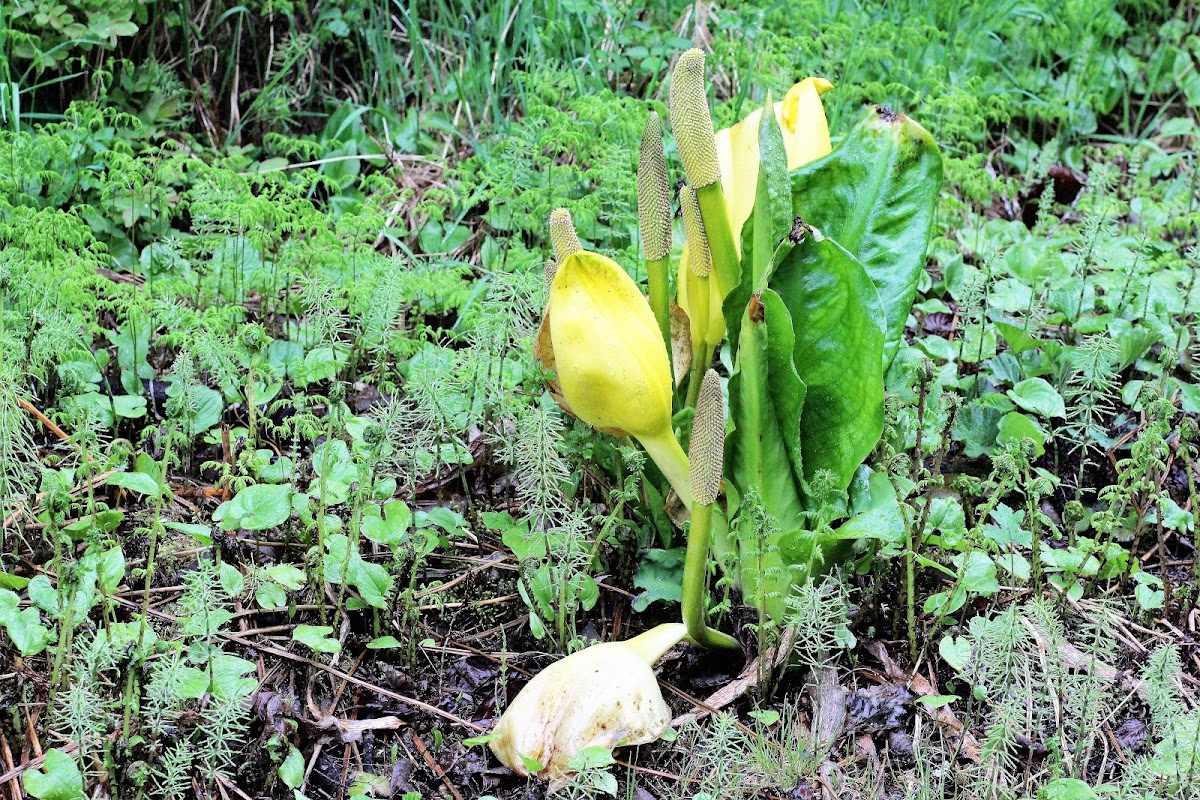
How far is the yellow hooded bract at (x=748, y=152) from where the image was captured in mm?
1811

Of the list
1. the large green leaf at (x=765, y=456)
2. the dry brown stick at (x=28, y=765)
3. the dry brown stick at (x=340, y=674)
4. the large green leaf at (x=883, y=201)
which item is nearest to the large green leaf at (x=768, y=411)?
the large green leaf at (x=765, y=456)

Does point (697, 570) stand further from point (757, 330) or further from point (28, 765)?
point (28, 765)

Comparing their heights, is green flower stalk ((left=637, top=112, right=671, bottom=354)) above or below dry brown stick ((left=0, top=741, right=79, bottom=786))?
above

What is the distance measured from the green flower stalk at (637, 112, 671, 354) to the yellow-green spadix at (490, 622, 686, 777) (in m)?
0.50

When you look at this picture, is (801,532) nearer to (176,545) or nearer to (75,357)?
(176,545)

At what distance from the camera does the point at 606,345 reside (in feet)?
5.15

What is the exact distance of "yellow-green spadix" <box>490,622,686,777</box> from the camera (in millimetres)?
1541

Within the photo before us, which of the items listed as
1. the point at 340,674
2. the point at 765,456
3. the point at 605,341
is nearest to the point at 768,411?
the point at 765,456

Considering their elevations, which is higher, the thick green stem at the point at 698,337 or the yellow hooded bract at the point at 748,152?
the yellow hooded bract at the point at 748,152

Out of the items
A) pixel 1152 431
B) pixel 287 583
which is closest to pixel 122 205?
pixel 287 583

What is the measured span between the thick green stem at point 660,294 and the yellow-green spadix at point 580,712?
0.47 meters

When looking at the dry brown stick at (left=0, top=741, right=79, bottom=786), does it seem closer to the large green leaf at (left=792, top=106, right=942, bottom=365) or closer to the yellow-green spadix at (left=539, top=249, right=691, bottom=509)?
the yellow-green spadix at (left=539, top=249, right=691, bottom=509)

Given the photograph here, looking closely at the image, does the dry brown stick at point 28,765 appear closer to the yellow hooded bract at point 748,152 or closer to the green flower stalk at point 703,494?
the green flower stalk at point 703,494

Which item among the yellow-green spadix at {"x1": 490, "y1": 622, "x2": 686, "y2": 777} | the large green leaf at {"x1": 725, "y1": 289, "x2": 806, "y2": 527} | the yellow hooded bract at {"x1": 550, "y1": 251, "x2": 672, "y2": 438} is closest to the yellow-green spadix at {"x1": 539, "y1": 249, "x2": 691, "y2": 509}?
the yellow hooded bract at {"x1": 550, "y1": 251, "x2": 672, "y2": 438}
